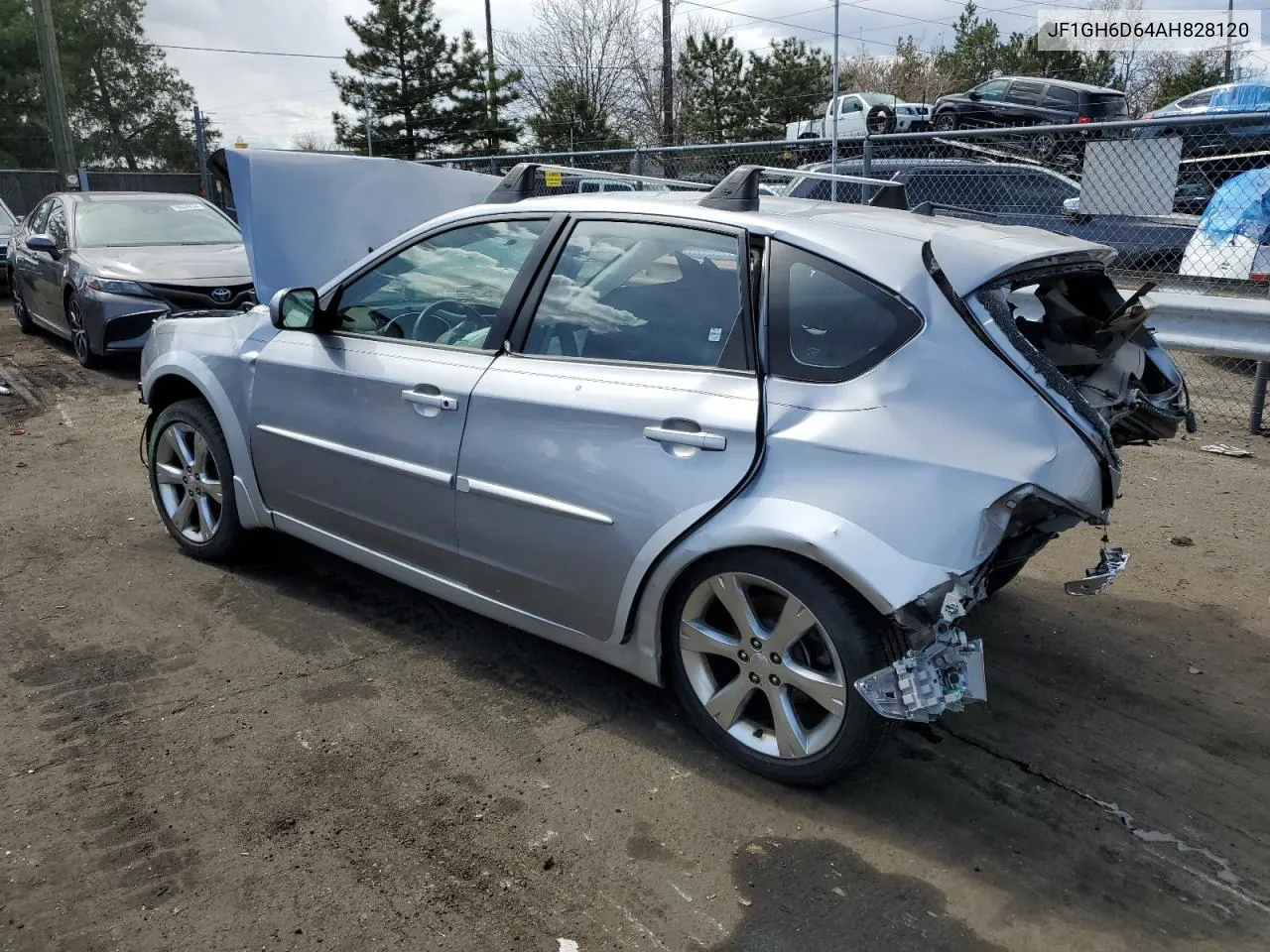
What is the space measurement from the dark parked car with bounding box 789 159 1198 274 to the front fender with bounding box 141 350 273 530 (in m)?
5.97

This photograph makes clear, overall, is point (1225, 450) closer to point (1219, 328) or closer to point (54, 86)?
point (1219, 328)

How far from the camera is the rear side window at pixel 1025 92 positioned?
67.3ft

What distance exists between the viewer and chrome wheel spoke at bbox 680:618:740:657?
2.97 metres

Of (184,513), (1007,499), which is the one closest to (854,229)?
(1007,499)

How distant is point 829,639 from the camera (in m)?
2.73

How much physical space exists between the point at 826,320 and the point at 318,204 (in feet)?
12.3

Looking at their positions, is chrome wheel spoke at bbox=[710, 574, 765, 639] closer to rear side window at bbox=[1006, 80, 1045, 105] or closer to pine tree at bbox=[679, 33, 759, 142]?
rear side window at bbox=[1006, 80, 1045, 105]

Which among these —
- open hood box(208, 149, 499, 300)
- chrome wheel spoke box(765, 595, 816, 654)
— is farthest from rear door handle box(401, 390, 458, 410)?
open hood box(208, 149, 499, 300)

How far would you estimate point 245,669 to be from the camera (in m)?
3.71

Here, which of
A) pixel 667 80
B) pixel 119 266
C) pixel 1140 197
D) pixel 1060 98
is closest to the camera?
pixel 1140 197

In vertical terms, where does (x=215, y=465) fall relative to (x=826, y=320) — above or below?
below

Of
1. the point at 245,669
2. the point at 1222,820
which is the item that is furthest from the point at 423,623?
the point at 1222,820

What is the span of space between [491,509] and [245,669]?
1.19m

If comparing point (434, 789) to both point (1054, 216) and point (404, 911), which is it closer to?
point (404, 911)
